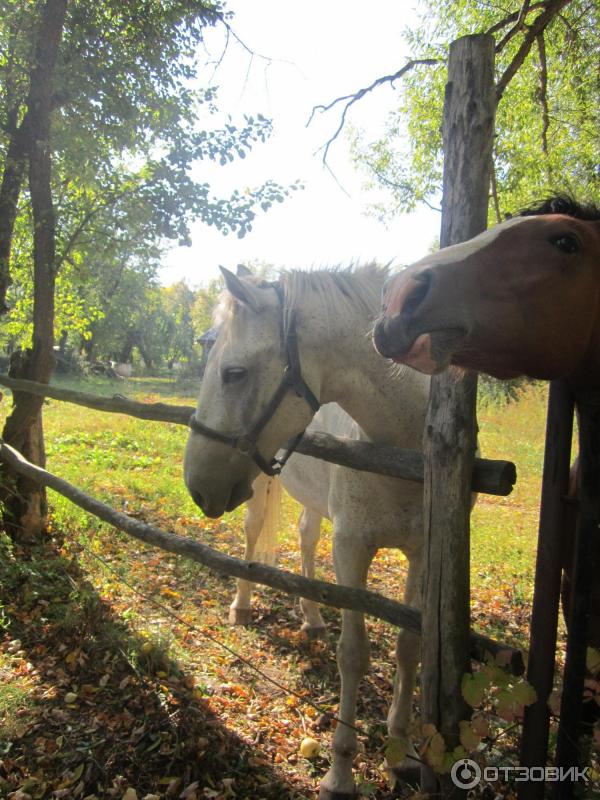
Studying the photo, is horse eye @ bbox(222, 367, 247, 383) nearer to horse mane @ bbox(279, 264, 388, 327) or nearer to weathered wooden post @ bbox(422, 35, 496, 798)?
horse mane @ bbox(279, 264, 388, 327)

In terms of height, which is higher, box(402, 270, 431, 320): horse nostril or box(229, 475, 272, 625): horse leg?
box(402, 270, 431, 320): horse nostril

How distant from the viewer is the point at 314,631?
3732mm

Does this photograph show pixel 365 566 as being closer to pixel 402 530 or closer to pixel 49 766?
pixel 402 530

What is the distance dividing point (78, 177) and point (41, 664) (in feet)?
13.7

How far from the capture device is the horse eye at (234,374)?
6.68ft

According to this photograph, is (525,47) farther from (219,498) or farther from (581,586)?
(219,498)

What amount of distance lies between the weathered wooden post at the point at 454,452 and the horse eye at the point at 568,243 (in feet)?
1.35

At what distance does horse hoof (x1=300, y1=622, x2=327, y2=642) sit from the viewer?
12.2ft

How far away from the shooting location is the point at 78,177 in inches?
190

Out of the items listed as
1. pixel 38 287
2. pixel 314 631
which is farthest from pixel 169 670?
pixel 38 287

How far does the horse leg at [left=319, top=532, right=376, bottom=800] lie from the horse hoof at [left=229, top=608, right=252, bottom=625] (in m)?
1.64

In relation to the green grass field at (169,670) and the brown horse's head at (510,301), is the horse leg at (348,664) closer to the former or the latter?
the green grass field at (169,670)

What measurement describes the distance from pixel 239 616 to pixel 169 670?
977 mm

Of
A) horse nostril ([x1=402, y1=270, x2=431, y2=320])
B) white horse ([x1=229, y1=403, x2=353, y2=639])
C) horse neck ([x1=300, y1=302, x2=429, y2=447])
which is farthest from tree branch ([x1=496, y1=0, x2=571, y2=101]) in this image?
white horse ([x1=229, y1=403, x2=353, y2=639])
